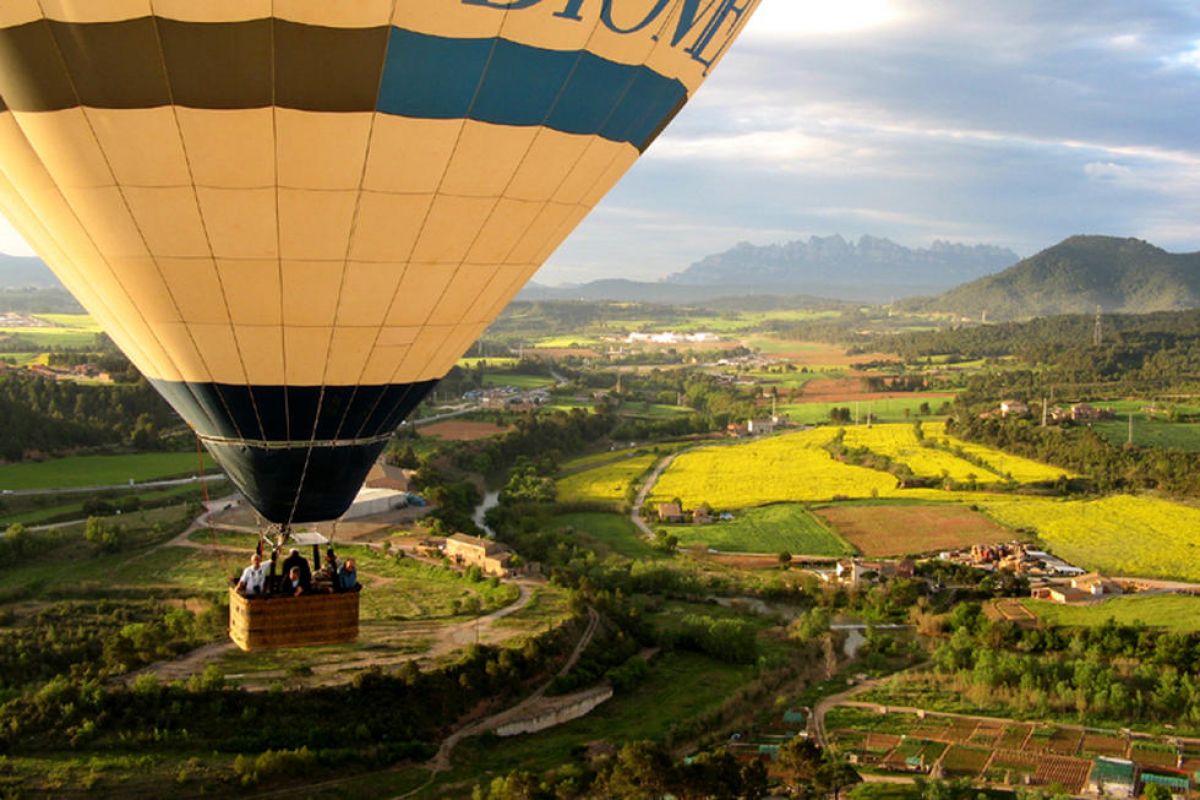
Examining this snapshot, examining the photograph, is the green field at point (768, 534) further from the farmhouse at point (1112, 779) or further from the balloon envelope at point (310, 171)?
the balloon envelope at point (310, 171)

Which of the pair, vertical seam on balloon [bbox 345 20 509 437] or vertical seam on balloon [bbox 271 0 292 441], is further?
vertical seam on balloon [bbox 345 20 509 437]

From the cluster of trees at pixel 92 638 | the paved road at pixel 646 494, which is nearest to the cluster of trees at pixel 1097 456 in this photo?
the paved road at pixel 646 494

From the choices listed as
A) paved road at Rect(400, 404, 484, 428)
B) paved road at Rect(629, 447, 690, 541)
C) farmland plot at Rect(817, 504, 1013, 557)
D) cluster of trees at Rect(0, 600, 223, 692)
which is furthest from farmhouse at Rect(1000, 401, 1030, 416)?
cluster of trees at Rect(0, 600, 223, 692)

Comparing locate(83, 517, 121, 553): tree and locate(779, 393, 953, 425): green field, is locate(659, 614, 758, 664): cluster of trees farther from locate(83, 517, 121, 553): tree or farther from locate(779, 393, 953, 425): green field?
→ locate(779, 393, 953, 425): green field

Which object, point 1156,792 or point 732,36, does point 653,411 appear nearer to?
point 1156,792

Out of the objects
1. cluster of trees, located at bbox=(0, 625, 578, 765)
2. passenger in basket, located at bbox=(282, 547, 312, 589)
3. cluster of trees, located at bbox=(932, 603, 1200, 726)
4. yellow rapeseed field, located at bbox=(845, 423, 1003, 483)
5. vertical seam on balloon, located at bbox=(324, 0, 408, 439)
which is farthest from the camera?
yellow rapeseed field, located at bbox=(845, 423, 1003, 483)

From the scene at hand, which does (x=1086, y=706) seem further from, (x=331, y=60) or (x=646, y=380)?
(x=646, y=380)

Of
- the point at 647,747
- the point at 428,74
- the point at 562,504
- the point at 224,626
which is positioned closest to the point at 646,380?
the point at 562,504

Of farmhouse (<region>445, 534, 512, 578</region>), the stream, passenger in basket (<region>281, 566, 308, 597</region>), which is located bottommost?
the stream
